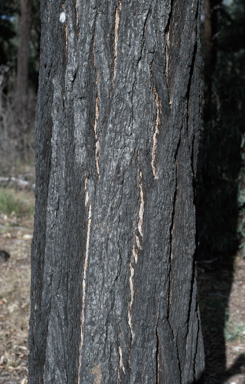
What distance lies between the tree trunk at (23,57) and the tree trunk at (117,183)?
8.56 m

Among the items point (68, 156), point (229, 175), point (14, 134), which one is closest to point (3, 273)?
point (229, 175)

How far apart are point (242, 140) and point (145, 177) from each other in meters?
3.04

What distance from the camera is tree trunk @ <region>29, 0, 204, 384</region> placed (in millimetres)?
1557

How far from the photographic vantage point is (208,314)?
11.5ft

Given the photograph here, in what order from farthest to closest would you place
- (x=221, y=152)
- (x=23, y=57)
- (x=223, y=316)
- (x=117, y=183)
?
(x=23, y=57)
(x=221, y=152)
(x=223, y=316)
(x=117, y=183)

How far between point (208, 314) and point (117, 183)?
2380 millimetres

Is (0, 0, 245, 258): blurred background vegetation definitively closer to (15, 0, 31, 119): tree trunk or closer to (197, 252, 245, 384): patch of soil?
(197, 252, 245, 384): patch of soil

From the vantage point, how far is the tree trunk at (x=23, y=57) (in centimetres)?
992

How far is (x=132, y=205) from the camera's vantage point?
161 centimetres

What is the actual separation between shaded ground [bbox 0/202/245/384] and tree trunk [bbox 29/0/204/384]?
1188 mm

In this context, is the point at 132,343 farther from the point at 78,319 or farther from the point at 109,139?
the point at 109,139

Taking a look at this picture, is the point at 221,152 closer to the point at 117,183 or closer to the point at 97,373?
the point at 117,183

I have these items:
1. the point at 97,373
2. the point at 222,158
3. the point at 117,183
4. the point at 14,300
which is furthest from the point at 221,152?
the point at 97,373

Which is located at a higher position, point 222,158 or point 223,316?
point 222,158
